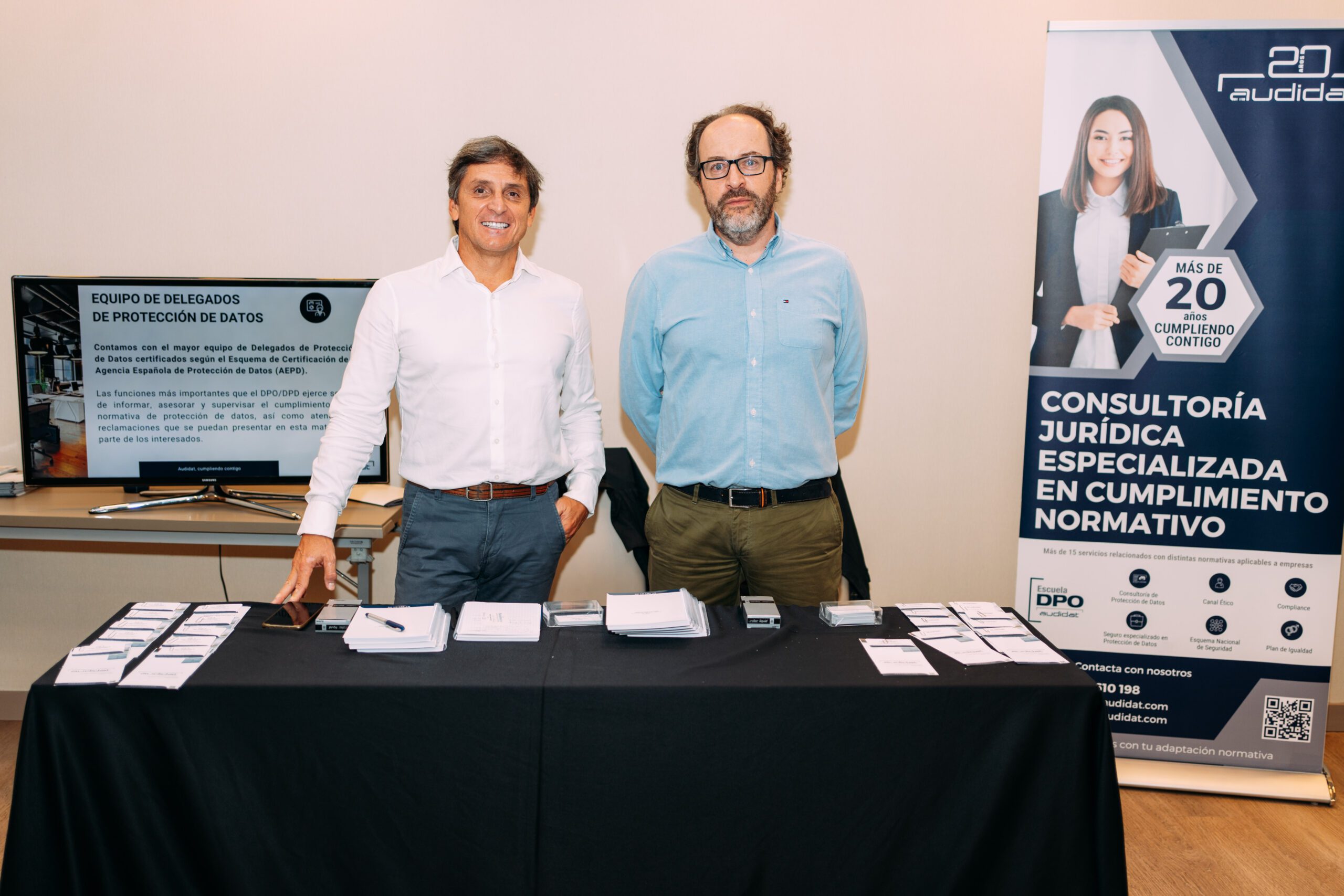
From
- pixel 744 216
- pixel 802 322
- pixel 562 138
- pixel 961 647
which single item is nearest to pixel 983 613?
pixel 961 647

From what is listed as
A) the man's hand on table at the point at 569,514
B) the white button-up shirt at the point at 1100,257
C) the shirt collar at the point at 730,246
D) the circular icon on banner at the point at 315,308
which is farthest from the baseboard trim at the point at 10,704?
the white button-up shirt at the point at 1100,257

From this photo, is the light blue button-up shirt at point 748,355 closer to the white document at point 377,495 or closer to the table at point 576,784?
the table at point 576,784

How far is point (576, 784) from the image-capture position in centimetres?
143

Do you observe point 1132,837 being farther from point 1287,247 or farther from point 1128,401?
point 1287,247

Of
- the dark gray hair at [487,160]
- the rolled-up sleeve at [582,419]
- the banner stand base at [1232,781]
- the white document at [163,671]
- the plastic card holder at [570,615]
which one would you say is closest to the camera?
the white document at [163,671]

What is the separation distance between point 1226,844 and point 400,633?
229 cm

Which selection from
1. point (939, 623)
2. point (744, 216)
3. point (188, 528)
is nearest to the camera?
point (939, 623)

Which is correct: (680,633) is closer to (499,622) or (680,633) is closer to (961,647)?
(499,622)

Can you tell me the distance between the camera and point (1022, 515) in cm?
271

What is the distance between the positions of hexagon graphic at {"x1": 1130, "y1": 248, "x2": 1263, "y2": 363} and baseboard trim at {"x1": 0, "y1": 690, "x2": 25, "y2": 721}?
402 cm

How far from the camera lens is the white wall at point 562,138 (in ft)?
9.28

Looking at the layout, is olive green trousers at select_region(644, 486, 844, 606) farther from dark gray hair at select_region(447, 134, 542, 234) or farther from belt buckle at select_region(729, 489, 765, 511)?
dark gray hair at select_region(447, 134, 542, 234)

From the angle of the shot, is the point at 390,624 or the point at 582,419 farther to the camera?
the point at 582,419

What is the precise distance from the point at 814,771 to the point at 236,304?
230cm
